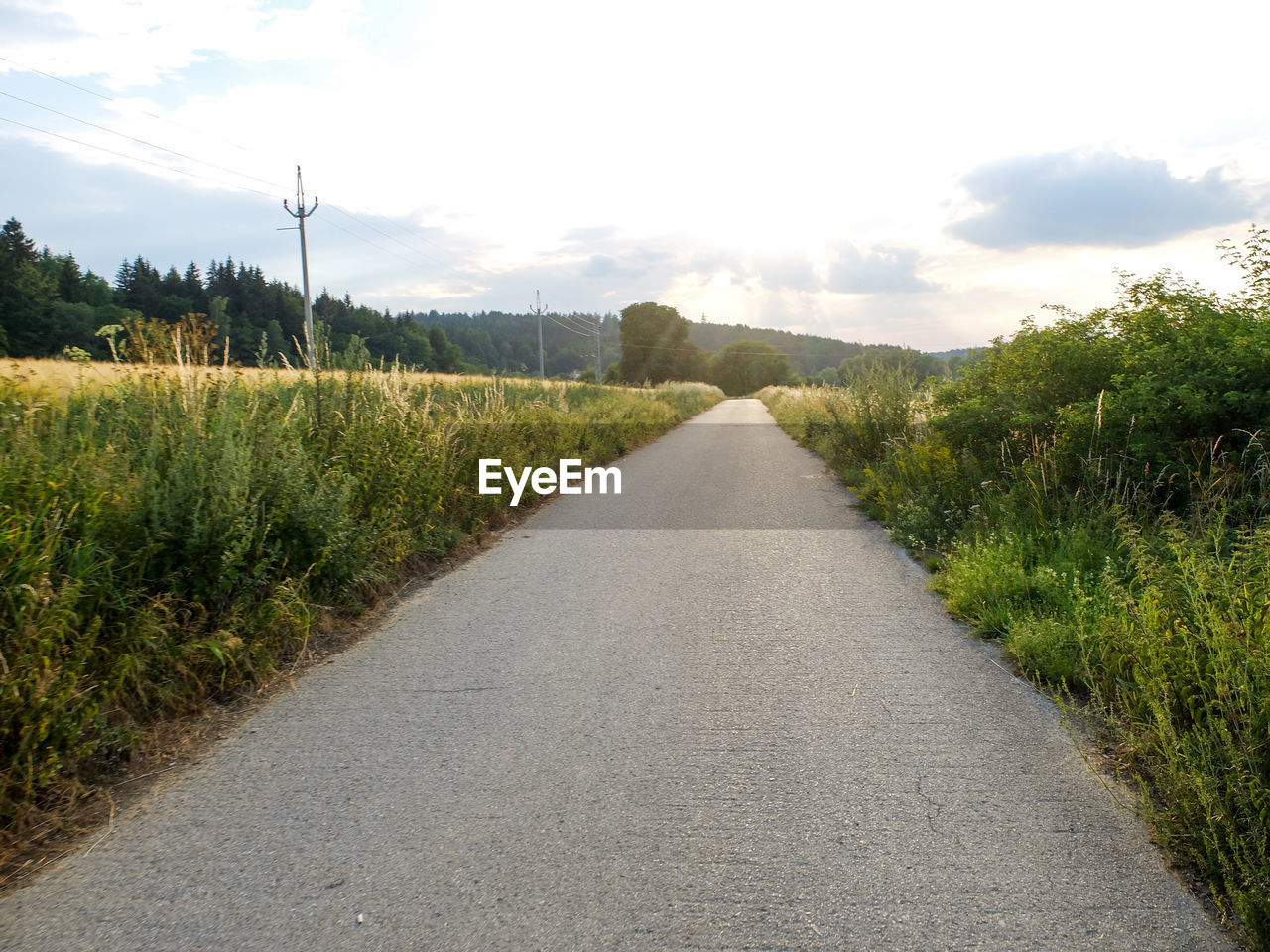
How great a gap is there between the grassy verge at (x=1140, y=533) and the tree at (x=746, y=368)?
120 m

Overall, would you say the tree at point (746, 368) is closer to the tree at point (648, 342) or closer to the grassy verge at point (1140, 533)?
the tree at point (648, 342)

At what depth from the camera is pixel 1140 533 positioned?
17.2ft

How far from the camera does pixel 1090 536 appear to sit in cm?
575

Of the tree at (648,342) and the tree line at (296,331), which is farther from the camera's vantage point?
the tree at (648,342)

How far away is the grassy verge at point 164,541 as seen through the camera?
315cm

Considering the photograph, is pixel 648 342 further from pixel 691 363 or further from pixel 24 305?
pixel 24 305

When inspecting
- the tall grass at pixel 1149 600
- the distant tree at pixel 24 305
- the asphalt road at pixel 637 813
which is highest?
the distant tree at pixel 24 305

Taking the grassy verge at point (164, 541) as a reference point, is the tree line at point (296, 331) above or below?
above

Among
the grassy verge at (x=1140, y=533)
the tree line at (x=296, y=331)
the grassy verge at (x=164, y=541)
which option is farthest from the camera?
the tree line at (x=296, y=331)

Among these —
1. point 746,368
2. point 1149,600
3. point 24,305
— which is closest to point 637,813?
point 1149,600

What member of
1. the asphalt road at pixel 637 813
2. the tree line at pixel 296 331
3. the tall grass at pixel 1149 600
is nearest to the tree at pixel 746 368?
the tree line at pixel 296 331

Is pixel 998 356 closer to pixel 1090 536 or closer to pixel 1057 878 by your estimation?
pixel 1090 536

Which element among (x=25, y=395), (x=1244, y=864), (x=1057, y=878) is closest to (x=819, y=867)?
(x=1057, y=878)

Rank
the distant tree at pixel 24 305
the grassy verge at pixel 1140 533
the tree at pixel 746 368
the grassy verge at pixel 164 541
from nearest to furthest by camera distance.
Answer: the grassy verge at pixel 1140 533
the grassy verge at pixel 164 541
the distant tree at pixel 24 305
the tree at pixel 746 368
